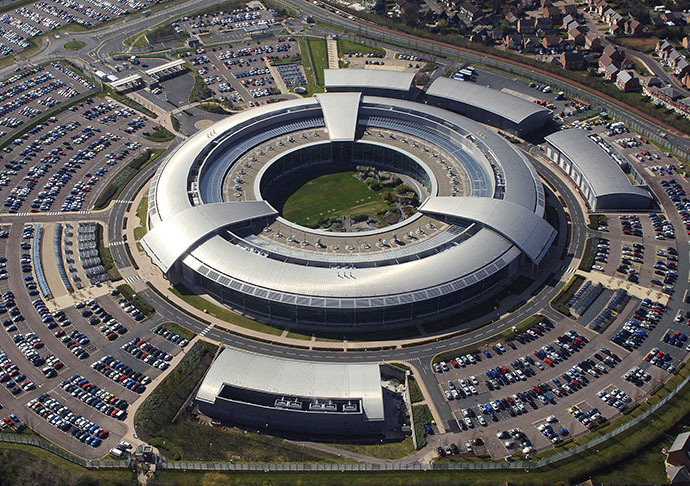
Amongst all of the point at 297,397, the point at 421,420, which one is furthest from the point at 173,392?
the point at 421,420

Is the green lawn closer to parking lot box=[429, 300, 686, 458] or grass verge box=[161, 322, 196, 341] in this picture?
parking lot box=[429, 300, 686, 458]

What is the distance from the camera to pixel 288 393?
129875mm

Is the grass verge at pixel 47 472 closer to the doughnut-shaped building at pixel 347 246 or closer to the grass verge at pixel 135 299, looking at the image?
the grass verge at pixel 135 299

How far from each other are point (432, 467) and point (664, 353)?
58389mm

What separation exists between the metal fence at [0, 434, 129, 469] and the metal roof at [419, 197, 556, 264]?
9649cm

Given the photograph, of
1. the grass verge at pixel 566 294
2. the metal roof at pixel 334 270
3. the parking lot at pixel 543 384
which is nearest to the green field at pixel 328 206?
the metal roof at pixel 334 270

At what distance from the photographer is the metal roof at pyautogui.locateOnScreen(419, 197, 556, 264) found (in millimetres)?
165375

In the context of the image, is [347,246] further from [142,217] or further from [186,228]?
[142,217]

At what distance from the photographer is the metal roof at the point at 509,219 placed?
16538 centimetres

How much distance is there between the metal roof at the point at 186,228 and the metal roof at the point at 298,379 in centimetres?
3450

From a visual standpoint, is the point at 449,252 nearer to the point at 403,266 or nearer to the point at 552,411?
the point at 403,266

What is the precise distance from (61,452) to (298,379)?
44.8 metres

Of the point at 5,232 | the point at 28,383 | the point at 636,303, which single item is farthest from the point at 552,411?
the point at 5,232

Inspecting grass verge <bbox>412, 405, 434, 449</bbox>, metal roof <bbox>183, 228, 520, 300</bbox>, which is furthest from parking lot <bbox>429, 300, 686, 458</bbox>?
metal roof <bbox>183, 228, 520, 300</bbox>
